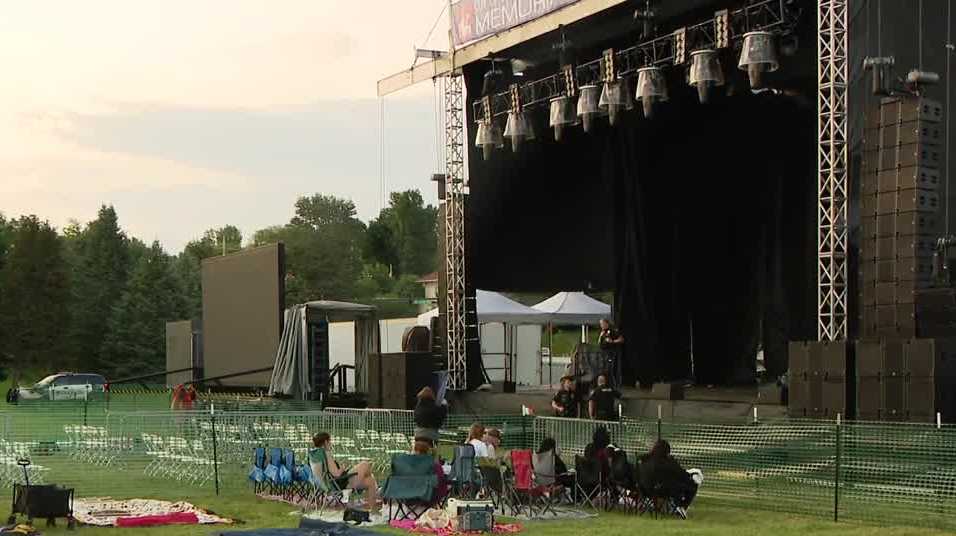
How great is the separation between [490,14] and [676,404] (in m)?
7.69

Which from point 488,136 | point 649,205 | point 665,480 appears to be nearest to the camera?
point 665,480

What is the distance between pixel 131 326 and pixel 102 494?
43.7 m

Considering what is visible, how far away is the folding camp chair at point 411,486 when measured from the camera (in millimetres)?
10852

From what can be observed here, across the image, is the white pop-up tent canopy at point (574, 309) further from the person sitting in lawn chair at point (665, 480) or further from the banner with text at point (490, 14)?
the person sitting in lawn chair at point (665, 480)

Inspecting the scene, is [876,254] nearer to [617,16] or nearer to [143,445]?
[617,16]

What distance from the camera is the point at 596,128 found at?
2295cm

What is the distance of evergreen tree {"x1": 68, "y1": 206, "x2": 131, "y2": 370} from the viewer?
57375 mm

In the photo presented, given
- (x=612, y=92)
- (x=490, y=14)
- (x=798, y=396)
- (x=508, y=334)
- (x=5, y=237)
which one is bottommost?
(x=798, y=396)

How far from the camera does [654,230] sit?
76.8ft

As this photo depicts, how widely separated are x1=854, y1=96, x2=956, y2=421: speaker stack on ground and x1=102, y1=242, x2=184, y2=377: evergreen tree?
44.6 metres

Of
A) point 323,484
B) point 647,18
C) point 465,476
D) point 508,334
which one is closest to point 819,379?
point 465,476

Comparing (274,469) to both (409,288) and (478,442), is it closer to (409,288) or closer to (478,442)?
(478,442)

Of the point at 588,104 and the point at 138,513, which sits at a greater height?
the point at 588,104

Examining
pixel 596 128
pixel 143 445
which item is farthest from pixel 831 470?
pixel 596 128
